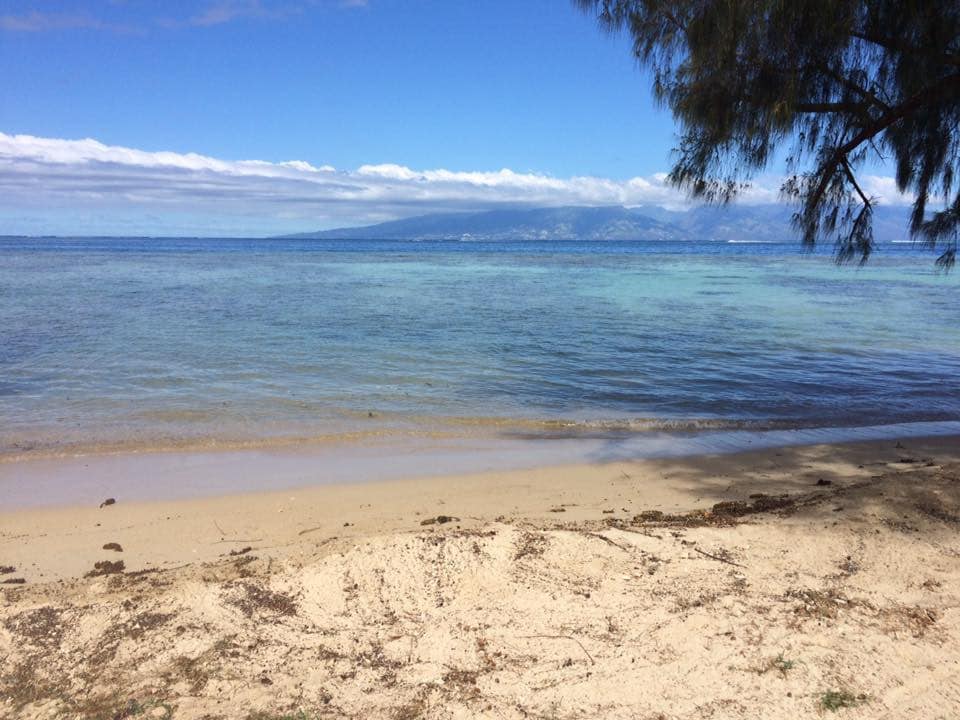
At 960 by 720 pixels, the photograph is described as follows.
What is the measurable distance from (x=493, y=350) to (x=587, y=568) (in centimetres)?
1014

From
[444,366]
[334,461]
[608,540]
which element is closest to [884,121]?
[608,540]

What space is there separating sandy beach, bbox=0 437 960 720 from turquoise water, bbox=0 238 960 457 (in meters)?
3.05

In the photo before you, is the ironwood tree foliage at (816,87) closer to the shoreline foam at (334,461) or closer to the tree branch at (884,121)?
the tree branch at (884,121)

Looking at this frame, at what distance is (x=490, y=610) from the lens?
3666 millimetres

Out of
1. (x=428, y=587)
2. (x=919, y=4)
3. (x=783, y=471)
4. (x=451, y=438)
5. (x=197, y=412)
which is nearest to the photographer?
(x=428, y=587)

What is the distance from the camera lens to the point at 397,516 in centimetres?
564

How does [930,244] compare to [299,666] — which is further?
[930,244]

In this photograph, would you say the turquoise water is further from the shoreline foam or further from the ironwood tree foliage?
the ironwood tree foliage

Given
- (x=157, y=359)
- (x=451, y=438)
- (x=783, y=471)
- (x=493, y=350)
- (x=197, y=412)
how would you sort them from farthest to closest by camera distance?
1. (x=493, y=350)
2. (x=157, y=359)
3. (x=197, y=412)
4. (x=451, y=438)
5. (x=783, y=471)

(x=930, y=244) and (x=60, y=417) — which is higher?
(x=930, y=244)

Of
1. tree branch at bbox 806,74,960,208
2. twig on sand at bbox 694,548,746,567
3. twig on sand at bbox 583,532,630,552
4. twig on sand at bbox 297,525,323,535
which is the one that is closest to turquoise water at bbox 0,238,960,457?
twig on sand at bbox 297,525,323,535

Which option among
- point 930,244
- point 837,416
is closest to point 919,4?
point 930,244

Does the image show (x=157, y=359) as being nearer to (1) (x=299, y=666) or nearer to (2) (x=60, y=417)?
(2) (x=60, y=417)

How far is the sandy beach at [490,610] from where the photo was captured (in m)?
2.98
